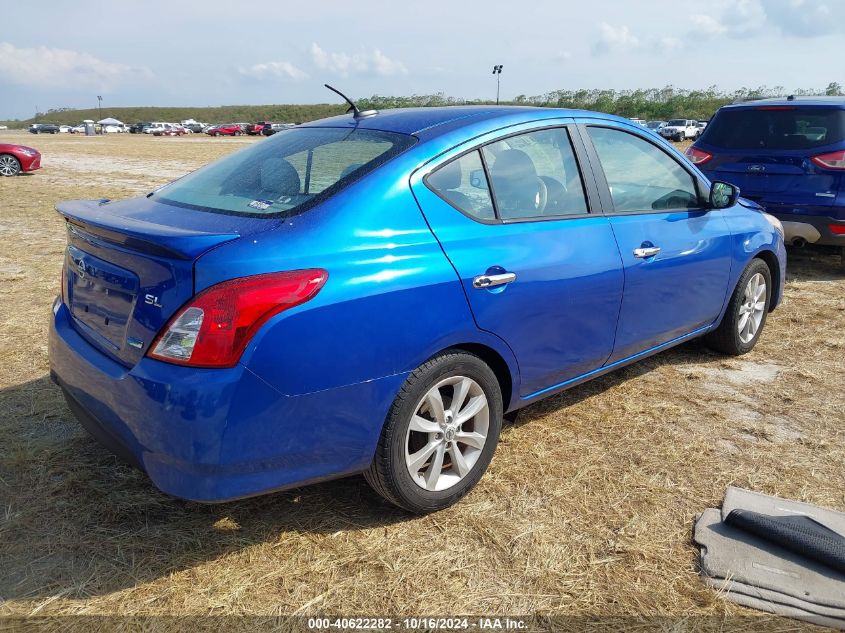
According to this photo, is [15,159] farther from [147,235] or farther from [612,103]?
[612,103]

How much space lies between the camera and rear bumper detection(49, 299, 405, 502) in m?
2.24

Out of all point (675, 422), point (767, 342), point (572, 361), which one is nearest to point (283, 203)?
point (572, 361)

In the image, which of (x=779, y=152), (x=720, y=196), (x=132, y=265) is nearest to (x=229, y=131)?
(x=779, y=152)

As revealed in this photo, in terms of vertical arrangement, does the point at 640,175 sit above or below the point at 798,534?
above


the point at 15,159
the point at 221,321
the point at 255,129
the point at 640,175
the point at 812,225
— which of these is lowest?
the point at 812,225

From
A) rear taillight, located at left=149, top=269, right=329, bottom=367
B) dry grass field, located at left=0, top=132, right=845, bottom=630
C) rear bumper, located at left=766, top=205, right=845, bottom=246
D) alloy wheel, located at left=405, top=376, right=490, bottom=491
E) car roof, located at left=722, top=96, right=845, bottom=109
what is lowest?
dry grass field, located at left=0, top=132, right=845, bottom=630

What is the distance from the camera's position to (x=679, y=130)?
4669 centimetres

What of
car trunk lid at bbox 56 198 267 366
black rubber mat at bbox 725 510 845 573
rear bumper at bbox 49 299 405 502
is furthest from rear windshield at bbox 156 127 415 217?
black rubber mat at bbox 725 510 845 573

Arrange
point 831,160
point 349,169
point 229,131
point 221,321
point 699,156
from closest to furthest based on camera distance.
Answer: point 221,321
point 349,169
point 831,160
point 699,156
point 229,131

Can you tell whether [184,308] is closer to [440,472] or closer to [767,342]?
[440,472]

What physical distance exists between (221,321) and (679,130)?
1952 inches

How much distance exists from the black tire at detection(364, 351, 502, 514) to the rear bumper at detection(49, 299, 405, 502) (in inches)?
2.4

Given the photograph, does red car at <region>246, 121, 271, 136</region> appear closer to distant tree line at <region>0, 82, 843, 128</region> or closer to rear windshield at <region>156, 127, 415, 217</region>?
distant tree line at <region>0, 82, 843, 128</region>

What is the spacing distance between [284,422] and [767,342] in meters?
4.18
